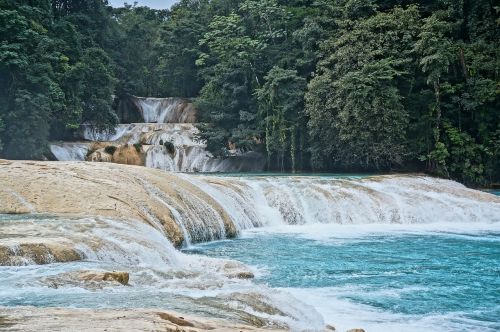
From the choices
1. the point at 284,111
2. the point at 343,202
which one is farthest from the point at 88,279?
the point at 284,111

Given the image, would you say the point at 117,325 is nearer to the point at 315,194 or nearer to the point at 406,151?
the point at 315,194

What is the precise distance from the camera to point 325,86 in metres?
26.2

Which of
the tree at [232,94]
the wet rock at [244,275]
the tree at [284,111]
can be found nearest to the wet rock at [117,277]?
the wet rock at [244,275]

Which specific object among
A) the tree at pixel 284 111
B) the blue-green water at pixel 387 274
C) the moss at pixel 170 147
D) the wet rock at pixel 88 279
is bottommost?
the blue-green water at pixel 387 274

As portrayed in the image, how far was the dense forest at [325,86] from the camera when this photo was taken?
80.9ft

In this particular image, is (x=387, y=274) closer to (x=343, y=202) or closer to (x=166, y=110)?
(x=343, y=202)

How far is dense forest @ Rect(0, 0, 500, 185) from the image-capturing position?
80.9 ft

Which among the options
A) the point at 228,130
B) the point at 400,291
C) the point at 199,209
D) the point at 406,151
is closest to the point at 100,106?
the point at 228,130

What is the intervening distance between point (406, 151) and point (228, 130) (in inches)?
461

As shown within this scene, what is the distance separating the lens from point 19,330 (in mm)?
4273

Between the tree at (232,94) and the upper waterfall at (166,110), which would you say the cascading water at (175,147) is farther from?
the upper waterfall at (166,110)

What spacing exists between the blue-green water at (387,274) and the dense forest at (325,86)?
10.9 meters

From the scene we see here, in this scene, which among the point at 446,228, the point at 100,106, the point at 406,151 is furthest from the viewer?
the point at 100,106

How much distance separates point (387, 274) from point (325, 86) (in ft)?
57.2
